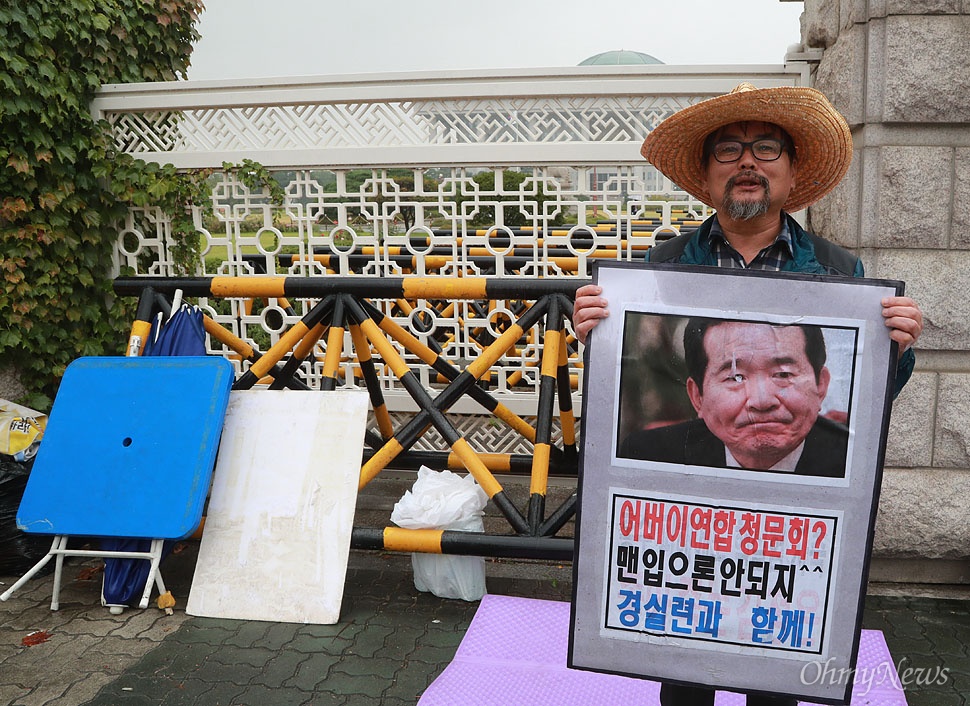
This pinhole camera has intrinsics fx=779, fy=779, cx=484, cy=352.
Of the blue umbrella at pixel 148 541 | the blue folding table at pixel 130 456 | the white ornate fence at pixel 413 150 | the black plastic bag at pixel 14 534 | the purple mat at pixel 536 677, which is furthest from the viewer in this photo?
the white ornate fence at pixel 413 150

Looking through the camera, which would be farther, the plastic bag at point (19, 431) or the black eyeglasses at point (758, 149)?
the plastic bag at point (19, 431)

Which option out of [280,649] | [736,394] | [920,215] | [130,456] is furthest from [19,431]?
[920,215]

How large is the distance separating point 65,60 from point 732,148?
14.0 ft

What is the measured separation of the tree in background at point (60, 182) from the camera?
4.48 m

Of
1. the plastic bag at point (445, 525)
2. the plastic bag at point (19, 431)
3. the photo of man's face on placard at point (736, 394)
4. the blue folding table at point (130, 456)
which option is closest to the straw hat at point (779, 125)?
the photo of man's face on placard at point (736, 394)

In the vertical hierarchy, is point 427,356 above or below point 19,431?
above

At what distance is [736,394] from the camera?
1979 mm

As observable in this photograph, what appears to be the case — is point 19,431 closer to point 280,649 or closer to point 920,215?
point 280,649

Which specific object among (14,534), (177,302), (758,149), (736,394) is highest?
(758,149)

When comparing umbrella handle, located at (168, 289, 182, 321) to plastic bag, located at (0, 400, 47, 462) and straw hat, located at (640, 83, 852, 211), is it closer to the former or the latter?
plastic bag, located at (0, 400, 47, 462)

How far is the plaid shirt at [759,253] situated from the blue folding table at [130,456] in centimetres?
247

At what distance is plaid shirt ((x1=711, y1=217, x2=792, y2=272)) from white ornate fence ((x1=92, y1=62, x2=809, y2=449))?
7.54 ft

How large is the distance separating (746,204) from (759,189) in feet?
0.17

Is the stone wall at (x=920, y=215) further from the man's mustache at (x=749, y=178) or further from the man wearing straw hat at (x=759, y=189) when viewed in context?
the man's mustache at (x=749, y=178)
